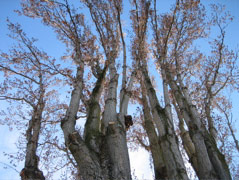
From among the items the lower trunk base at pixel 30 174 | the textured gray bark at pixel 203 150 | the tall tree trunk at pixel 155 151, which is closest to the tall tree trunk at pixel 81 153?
the lower trunk base at pixel 30 174

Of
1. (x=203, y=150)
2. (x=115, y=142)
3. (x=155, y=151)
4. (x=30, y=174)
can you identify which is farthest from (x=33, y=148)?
(x=203, y=150)

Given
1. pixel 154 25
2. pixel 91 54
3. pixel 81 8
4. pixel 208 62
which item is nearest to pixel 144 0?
pixel 154 25

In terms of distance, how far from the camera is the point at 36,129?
6.81 metres

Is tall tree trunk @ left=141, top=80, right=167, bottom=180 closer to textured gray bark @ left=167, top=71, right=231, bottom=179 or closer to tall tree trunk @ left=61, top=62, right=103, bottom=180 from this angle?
textured gray bark @ left=167, top=71, right=231, bottom=179

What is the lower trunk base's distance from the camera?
515 centimetres

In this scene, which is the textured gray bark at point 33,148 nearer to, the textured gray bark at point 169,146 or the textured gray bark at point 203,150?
the textured gray bark at point 169,146

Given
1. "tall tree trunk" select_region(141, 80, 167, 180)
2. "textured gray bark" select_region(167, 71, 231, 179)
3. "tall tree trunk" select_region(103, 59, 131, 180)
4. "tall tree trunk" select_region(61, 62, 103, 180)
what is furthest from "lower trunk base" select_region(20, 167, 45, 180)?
"textured gray bark" select_region(167, 71, 231, 179)

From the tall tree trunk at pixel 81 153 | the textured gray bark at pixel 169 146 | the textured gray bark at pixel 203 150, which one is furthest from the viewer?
the textured gray bark at pixel 203 150

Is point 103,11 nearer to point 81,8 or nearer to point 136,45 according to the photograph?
point 81,8

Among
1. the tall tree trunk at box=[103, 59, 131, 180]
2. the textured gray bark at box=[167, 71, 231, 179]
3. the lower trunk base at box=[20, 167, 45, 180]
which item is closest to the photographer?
the tall tree trunk at box=[103, 59, 131, 180]

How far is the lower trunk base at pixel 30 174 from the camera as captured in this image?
16.9 ft

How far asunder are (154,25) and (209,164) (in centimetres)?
600

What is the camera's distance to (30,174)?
5246 mm

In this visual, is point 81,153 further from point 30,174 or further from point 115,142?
point 30,174
